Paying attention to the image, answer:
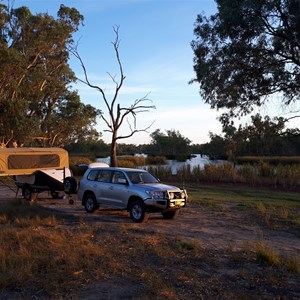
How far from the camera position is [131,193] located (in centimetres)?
1353

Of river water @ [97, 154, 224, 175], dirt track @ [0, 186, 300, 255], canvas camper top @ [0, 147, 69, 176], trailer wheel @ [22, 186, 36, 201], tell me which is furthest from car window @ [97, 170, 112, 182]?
river water @ [97, 154, 224, 175]

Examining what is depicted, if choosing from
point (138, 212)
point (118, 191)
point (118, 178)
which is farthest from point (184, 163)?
point (138, 212)

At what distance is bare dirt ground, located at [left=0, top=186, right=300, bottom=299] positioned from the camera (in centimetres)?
626

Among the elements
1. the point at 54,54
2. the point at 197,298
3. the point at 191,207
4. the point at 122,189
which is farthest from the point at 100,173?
the point at 54,54

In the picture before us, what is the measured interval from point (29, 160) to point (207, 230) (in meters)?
9.48

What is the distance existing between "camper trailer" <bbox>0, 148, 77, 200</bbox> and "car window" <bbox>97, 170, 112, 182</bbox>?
8.13ft

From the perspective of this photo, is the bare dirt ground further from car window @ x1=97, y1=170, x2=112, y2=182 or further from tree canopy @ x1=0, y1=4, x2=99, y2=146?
tree canopy @ x1=0, y1=4, x2=99, y2=146

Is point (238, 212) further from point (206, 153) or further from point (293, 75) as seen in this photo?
point (206, 153)

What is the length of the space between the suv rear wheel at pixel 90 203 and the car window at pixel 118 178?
1.20 metres

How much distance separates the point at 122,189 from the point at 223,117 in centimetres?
605

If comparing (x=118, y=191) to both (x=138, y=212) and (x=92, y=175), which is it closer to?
(x=138, y=212)

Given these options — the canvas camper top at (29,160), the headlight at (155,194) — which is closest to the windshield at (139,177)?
the headlight at (155,194)

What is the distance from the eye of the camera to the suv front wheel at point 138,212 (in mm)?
13039

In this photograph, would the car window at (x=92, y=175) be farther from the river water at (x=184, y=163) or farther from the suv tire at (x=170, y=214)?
the river water at (x=184, y=163)
